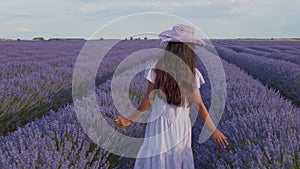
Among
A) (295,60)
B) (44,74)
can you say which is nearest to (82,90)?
(44,74)

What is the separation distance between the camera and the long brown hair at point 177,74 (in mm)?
2145

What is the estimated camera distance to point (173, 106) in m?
2.28

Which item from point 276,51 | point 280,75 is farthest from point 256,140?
point 276,51

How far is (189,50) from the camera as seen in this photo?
215 cm

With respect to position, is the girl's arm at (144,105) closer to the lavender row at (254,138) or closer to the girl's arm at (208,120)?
the girl's arm at (208,120)

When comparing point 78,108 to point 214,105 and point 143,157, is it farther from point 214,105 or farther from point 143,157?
point 214,105

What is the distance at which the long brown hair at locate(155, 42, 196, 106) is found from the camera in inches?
84.4

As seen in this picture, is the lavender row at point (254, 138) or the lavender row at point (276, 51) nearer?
the lavender row at point (254, 138)

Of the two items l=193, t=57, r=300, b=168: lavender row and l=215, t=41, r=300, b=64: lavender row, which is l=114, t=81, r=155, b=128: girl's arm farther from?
l=215, t=41, r=300, b=64: lavender row

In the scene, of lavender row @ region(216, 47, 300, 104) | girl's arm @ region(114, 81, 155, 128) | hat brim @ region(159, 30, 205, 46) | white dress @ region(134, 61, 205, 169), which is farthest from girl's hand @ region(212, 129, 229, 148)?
lavender row @ region(216, 47, 300, 104)

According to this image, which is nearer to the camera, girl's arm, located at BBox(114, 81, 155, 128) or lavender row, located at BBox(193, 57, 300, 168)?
lavender row, located at BBox(193, 57, 300, 168)

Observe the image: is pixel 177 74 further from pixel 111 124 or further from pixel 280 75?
pixel 280 75

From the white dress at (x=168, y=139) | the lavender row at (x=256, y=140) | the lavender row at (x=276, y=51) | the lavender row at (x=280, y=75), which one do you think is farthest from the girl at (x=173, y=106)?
the lavender row at (x=276, y=51)

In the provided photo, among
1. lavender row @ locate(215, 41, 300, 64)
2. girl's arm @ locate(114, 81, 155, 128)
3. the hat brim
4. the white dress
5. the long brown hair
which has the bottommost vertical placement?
lavender row @ locate(215, 41, 300, 64)
